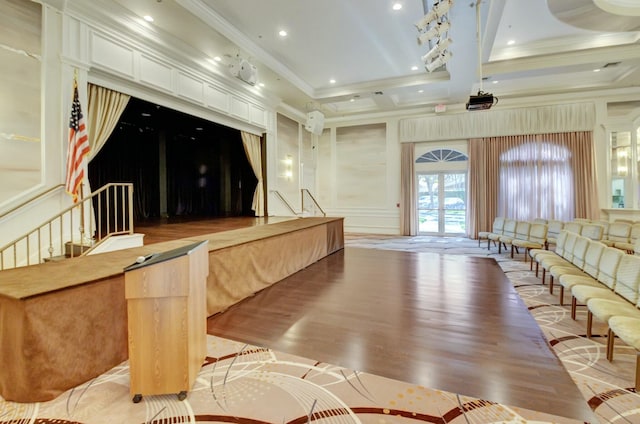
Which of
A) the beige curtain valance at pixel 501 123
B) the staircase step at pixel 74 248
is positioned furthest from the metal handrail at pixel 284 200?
A: the staircase step at pixel 74 248

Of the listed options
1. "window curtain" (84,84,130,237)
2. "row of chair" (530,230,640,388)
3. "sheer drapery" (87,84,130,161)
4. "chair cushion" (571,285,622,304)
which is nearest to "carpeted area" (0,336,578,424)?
"row of chair" (530,230,640,388)

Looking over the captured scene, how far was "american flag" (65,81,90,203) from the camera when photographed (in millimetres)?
3934

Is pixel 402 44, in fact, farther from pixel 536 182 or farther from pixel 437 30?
pixel 536 182

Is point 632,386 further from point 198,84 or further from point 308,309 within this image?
point 198,84

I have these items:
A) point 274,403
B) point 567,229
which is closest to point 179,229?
point 274,403

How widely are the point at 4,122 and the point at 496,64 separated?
8778mm

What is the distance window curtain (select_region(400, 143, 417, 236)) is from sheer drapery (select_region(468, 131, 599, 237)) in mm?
1711

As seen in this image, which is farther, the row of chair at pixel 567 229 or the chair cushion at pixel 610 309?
the row of chair at pixel 567 229

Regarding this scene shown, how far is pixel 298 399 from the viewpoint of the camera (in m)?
1.89

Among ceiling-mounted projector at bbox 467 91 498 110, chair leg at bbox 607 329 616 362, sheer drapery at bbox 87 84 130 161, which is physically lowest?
chair leg at bbox 607 329 616 362

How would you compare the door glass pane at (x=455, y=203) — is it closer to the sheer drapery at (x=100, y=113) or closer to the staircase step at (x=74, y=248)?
the sheer drapery at (x=100, y=113)

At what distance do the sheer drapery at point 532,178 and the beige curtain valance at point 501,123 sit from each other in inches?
8.4

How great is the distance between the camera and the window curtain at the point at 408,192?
1013cm

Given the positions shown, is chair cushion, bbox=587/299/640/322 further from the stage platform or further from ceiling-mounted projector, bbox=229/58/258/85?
ceiling-mounted projector, bbox=229/58/258/85
